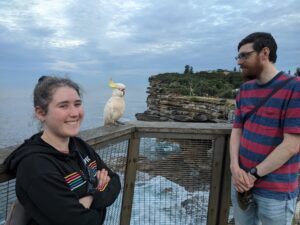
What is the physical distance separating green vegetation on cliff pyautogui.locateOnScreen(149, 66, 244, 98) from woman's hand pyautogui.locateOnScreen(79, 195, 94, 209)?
3510 cm

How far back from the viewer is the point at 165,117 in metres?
41.3

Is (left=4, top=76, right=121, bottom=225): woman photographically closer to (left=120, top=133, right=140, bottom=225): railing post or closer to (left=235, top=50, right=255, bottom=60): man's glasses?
(left=120, top=133, right=140, bottom=225): railing post

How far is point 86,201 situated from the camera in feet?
5.52

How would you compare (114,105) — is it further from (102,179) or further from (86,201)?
(86,201)

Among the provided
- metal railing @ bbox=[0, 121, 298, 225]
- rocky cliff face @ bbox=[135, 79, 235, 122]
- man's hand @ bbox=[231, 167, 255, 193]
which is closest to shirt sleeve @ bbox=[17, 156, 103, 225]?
metal railing @ bbox=[0, 121, 298, 225]

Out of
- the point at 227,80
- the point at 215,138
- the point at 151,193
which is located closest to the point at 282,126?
the point at 215,138

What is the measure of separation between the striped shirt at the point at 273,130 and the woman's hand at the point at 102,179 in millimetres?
1148

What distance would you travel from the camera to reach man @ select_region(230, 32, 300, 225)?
2373 millimetres

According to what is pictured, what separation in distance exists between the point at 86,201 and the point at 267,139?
137 centimetres

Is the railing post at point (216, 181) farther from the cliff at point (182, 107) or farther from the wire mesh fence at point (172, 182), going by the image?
Answer: the cliff at point (182, 107)

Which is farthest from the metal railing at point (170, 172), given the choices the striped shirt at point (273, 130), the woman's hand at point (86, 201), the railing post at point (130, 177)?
the woman's hand at point (86, 201)

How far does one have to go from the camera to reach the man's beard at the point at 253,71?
8.28ft

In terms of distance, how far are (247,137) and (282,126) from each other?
28cm

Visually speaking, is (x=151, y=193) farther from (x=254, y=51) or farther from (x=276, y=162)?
(x=254, y=51)
